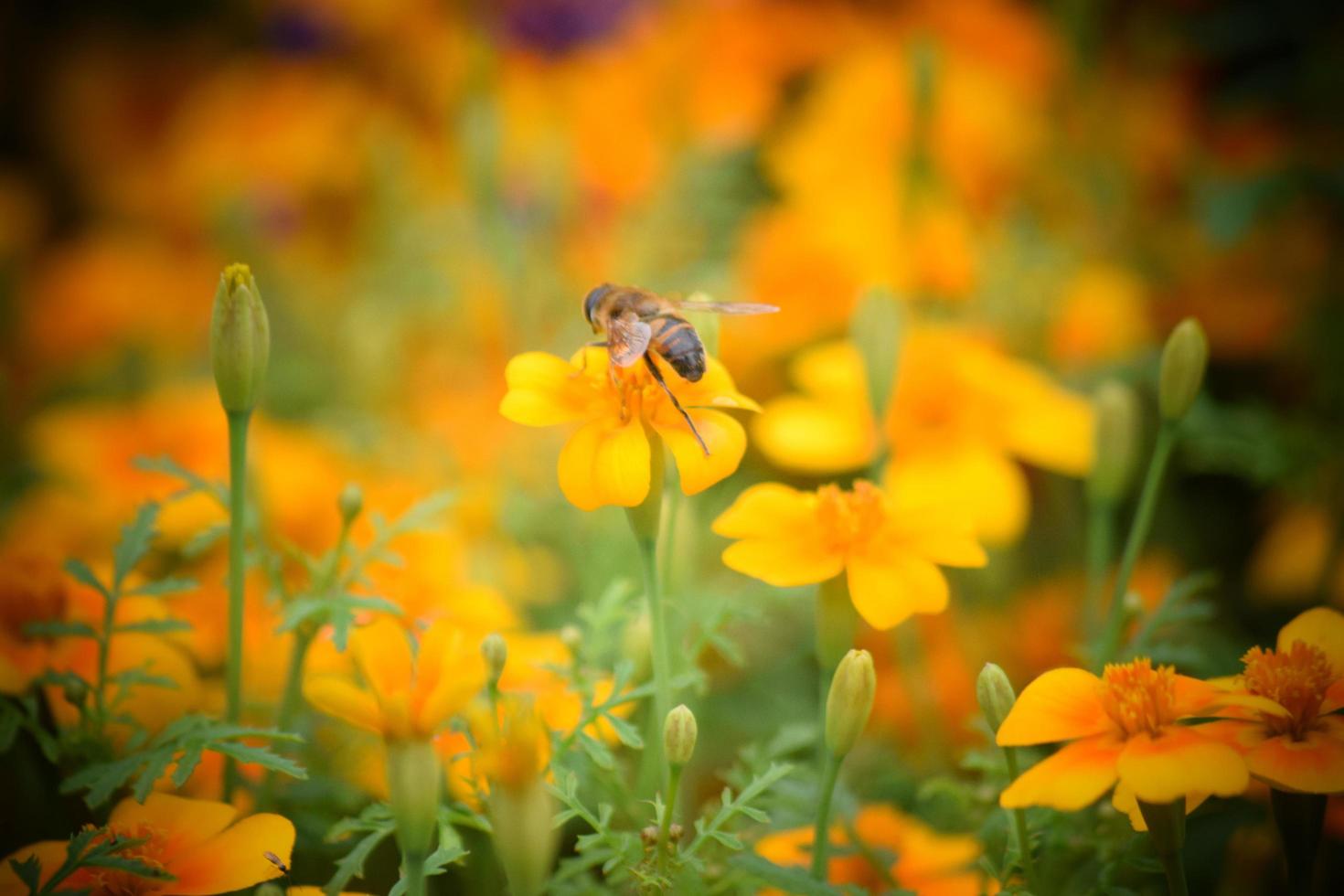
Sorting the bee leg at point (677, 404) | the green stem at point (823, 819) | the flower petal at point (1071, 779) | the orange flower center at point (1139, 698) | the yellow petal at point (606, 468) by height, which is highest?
the bee leg at point (677, 404)

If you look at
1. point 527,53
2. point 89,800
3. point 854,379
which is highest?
point 527,53

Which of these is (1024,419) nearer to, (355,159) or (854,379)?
(854,379)

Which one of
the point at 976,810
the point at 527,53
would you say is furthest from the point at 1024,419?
the point at 527,53

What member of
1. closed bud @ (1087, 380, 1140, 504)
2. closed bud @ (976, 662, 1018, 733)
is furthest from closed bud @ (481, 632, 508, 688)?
closed bud @ (1087, 380, 1140, 504)

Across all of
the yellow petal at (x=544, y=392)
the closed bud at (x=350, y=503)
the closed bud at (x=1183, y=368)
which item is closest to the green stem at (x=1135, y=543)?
the closed bud at (x=1183, y=368)

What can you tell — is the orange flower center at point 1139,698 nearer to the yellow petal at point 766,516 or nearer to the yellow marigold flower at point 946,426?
the yellow petal at point 766,516

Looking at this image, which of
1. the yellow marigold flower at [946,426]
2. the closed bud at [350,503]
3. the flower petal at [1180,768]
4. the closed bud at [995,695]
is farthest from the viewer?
the yellow marigold flower at [946,426]
